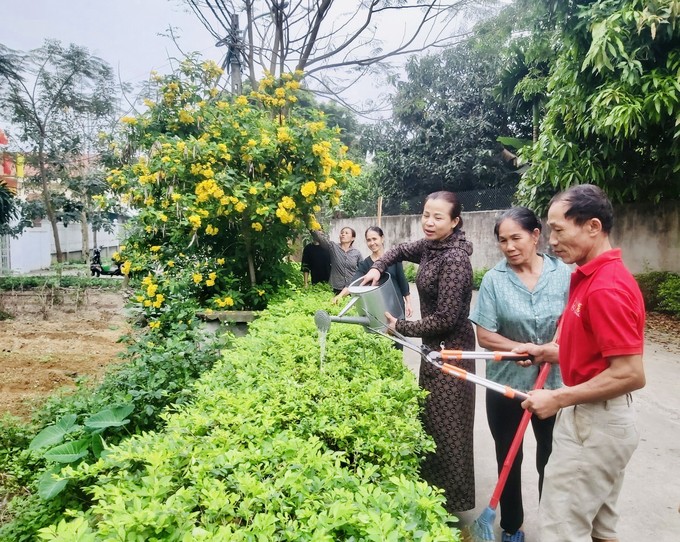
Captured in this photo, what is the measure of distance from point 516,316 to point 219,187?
301 cm

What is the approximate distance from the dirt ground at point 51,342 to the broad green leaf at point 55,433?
3.60 ft

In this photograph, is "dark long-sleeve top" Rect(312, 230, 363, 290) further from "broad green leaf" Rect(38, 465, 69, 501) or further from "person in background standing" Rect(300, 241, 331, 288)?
"broad green leaf" Rect(38, 465, 69, 501)

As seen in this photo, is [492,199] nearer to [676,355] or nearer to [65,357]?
[676,355]

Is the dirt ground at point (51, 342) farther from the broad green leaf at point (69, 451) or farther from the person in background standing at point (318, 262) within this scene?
the person in background standing at point (318, 262)

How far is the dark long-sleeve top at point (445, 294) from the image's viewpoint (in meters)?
2.33

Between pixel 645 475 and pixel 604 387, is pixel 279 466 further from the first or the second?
pixel 645 475

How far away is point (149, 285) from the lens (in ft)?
14.3

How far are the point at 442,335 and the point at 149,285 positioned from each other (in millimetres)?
2900

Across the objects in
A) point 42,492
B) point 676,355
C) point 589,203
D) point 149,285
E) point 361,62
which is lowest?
point 676,355

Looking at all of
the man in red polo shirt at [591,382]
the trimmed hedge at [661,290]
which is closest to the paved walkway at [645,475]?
the man in red polo shirt at [591,382]

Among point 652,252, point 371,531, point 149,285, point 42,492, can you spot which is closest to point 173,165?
point 149,285

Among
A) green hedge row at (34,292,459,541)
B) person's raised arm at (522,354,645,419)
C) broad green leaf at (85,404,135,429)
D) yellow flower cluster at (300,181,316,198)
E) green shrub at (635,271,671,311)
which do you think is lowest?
green shrub at (635,271,671,311)

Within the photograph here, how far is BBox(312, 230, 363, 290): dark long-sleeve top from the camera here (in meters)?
5.45

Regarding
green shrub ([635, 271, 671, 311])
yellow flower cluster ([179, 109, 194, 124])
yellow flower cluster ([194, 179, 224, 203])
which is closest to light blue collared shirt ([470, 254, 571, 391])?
yellow flower cluster ([194, 179, 224, 203])
